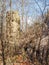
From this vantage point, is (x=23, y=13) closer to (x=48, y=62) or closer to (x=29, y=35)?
(x=29, y=35)

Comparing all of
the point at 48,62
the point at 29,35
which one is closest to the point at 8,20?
the point at 29,35

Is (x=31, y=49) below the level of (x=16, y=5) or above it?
below

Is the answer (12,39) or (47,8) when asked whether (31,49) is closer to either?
(12,39)

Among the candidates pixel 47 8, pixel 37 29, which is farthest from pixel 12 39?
pixel 47 8

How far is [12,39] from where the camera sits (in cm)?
1052

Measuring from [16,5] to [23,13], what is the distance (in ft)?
1.23

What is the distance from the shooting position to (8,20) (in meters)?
10.4

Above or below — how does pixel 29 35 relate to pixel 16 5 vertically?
below

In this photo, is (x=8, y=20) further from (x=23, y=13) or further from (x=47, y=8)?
(x=47, y=8)

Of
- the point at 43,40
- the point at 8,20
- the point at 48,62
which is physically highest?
the point at 8,20

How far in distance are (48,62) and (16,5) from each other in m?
2.19

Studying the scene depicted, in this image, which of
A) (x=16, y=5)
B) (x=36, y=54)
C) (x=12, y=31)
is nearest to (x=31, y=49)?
(x=36, y=54)

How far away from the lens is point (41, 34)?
10.5 meters

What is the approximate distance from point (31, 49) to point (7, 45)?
3.07 ft
